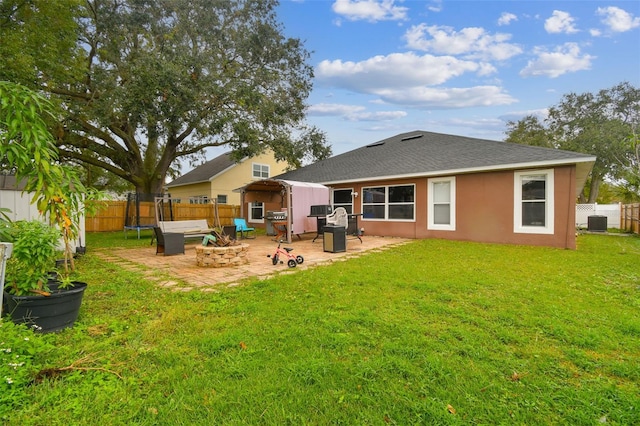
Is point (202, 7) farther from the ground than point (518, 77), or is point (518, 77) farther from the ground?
point (202, 7)

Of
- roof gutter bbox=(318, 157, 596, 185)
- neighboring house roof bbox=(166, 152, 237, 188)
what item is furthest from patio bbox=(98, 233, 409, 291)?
neighboring house roof bbox=(166, 152, 237, 188)

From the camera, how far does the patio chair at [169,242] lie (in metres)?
7.19

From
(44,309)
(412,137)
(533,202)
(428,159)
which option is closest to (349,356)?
(44,309)

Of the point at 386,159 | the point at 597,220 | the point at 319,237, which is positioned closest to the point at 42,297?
the point at 319,237

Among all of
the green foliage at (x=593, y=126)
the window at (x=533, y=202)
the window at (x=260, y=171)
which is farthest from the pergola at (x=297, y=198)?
the green foliage at (x=593, y=126)

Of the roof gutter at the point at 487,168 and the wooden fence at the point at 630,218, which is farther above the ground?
the roof gutter at the point at 487,168

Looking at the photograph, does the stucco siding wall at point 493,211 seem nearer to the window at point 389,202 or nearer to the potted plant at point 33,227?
the window at point 389,202

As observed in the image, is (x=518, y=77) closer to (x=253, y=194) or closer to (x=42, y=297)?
(x=253, y=194)

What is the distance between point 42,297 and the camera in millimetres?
2654

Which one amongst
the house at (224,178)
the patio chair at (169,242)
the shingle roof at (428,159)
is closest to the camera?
the patio chair at (169,242)

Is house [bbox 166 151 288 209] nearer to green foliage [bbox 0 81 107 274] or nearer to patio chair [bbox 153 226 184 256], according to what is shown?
patio chair [bbox 153 226 184 256]

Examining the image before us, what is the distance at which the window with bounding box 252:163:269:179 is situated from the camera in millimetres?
22922

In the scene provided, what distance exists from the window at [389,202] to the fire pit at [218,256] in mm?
6645

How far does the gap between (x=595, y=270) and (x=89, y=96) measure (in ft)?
58.8
